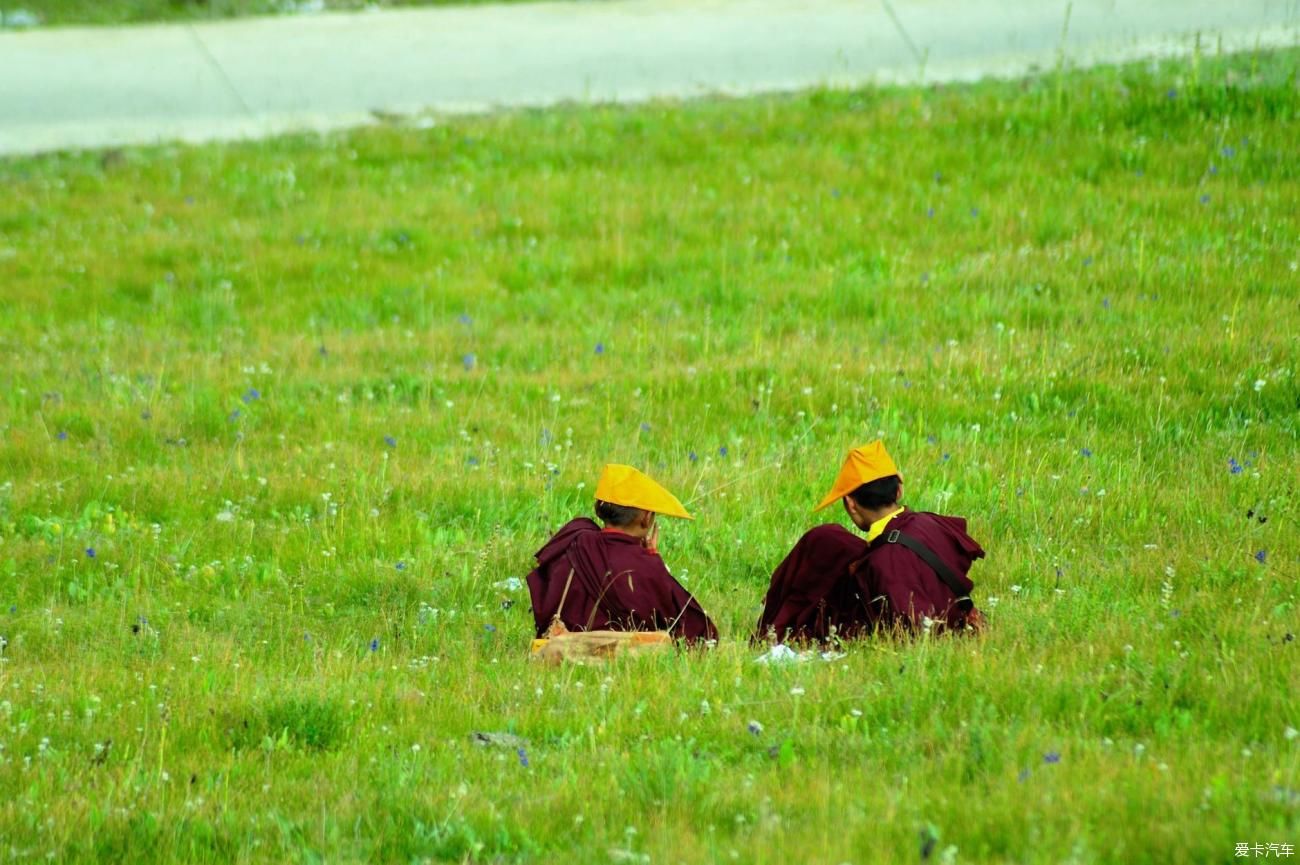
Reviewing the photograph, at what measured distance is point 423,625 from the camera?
6.83 metres

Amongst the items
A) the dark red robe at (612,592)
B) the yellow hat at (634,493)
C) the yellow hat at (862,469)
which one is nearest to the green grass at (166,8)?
the yellow hat at (634,493)

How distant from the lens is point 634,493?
6.58 meters

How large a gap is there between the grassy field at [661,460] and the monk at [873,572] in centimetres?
25

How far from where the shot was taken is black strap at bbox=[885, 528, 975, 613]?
6.21 meters

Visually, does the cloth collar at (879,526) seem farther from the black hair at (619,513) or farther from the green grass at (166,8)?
the green grass at (166,8)

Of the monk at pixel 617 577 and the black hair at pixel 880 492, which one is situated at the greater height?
the black hair at pixel 880 492

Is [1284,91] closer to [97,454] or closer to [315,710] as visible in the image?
[97,454]

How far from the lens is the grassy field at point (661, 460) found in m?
4.64

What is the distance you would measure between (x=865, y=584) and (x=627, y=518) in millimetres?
1021

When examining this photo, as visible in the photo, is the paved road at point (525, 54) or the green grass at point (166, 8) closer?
the paved road at point (525, 54)

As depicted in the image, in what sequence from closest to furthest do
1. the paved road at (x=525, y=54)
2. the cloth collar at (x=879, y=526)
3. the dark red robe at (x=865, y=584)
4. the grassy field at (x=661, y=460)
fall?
1. the grassy field at (x=661, y=460)
2. the dark red robe at (x=865, y=584)
3. the cloth collar at (x=879, y=526)
4. the paved road at (x=525, y=54)

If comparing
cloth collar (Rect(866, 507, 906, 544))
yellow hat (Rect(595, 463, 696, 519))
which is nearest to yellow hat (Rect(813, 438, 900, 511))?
cloth collar (Rect(866, 507, 906, 544))

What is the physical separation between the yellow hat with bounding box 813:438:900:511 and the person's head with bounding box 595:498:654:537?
0.72m

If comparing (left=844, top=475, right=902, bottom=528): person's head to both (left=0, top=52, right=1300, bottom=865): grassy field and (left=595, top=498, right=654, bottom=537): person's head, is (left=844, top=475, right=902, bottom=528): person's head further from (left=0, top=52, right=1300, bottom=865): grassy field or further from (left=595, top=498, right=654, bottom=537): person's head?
(left=595, top=498, right=654, bottom=537): person's head
